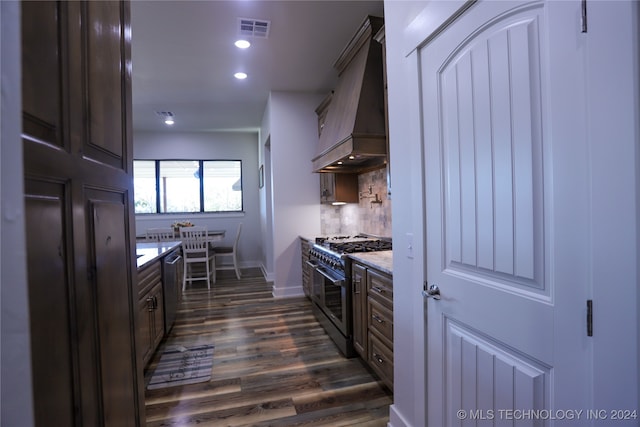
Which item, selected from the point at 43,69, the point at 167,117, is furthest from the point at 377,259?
the point at 167,117

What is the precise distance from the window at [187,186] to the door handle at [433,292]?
5.76m

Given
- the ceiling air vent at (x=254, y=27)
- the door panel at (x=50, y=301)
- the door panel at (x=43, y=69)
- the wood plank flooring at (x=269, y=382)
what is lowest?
the wood plank flooring at (x=269, y=382)

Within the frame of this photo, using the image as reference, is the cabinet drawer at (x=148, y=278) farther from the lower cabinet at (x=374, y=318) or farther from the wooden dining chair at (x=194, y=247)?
the wooden dining chair at (x=194, y=247)

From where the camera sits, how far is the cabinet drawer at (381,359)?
1.92 m

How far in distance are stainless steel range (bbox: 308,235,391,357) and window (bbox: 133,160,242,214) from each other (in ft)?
12.5

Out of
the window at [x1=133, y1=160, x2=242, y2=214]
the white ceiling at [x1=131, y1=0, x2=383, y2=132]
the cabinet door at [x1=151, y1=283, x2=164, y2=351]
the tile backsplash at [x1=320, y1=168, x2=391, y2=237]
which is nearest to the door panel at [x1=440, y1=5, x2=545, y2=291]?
the white ceiling at [x1=131, y1=0, x2=383, y2=132]

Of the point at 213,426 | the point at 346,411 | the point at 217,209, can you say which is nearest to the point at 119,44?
the point at 213,426

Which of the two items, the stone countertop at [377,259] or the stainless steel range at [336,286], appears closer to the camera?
the stone countertop at [377,259]

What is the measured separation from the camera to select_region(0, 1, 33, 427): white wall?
0.31m

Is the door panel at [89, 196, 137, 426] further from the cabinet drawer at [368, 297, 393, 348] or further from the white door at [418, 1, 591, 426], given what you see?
the cabinet drawer at [368, 297, 393, 348]

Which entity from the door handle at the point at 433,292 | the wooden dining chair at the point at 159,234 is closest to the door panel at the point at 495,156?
the door handle at the point at 433,292

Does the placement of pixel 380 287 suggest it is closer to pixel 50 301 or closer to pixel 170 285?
pixel 50 301

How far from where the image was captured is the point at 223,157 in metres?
6.54

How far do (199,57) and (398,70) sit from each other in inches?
101
